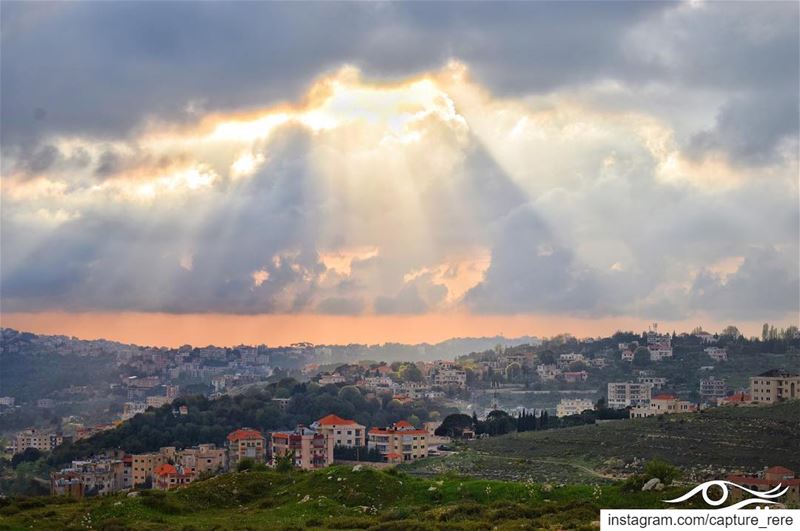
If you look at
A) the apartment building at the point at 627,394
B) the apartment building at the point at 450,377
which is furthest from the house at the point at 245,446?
the apartment building at the point at 450,377

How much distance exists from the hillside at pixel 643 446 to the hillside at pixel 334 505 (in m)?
20.9

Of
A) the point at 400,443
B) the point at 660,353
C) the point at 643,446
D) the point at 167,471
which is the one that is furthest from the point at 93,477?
the point at 660,353

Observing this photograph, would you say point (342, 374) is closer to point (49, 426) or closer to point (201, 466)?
point (49, 426)

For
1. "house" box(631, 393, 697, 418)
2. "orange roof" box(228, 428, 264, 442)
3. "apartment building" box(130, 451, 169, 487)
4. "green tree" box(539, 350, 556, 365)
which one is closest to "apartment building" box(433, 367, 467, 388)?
"green tree" box(539, 350, 556, 365)

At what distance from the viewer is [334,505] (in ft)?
74.7

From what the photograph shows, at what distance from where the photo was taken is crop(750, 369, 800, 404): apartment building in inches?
3051

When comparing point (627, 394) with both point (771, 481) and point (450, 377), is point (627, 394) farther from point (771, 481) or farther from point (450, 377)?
point (771, 481)

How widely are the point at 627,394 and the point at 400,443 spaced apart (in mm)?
59552

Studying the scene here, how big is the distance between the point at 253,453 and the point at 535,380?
273 ft

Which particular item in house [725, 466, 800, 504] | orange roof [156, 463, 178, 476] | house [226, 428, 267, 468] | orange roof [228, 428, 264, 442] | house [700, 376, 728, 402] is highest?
house [700, 376, 728, 402]

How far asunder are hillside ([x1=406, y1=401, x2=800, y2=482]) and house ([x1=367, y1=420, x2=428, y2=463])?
3673 millimetres

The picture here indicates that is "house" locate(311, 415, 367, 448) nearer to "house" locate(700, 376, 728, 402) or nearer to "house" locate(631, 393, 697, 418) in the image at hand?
"house" locate(631, 393, 697, 418)

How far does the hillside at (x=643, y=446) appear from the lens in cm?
5078

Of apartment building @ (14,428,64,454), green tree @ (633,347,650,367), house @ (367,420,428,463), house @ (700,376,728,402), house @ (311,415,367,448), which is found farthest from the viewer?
green tree @ (633,347,650,367)
